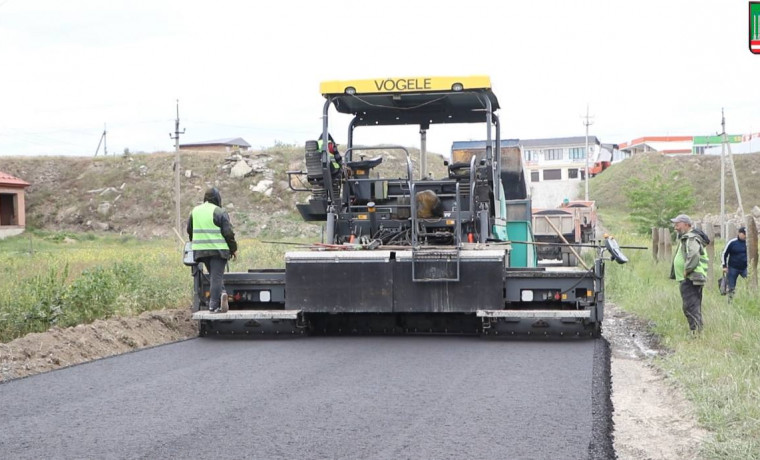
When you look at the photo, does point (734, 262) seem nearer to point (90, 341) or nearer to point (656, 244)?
point (656, 244)

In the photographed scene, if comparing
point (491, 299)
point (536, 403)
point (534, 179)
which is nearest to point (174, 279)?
point (491, 299)

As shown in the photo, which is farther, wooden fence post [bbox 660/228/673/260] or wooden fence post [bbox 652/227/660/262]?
wooden fence post [bbox 652/227/660/262]

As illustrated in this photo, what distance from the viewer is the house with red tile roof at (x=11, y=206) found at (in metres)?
41.3

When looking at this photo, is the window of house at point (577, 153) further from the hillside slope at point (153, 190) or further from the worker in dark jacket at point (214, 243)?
the worker in dark jacket at point (214, 243)

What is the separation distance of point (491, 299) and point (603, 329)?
307cm

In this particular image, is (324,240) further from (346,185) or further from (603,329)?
(603,329)

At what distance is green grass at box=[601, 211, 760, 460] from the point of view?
5172 mm

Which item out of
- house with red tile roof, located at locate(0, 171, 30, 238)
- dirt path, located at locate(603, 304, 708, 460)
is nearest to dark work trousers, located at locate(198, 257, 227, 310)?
dirt path, located at locate(603, 304, 708, 460)

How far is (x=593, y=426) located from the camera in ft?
18.1

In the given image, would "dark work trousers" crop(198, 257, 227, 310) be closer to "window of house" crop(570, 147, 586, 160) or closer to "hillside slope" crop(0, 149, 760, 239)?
"hillside slope" crop(0, 149, 760, 239)

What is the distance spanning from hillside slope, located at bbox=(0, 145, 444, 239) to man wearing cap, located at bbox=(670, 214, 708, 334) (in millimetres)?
32971

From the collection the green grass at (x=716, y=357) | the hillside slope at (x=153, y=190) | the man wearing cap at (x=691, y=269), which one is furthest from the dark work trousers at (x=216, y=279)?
the hillside slope at (x=153, y=190)

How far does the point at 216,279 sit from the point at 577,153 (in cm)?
8863

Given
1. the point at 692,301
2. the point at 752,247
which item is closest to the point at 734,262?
the point at 752,247
